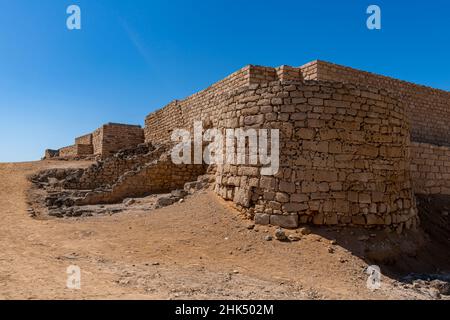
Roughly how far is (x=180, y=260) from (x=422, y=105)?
13006 mm

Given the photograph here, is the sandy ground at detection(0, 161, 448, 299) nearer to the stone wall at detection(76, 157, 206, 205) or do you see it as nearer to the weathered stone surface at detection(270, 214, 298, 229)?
the weathered stone surface at detection(270, 214, 298, 229)

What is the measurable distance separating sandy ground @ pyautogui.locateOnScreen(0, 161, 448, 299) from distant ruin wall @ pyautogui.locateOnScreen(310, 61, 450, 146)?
7.92 metres

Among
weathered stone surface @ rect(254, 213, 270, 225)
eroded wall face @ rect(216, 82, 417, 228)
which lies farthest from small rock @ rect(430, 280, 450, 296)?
weathered stone surface @ rect(254, 213, 270, 225)

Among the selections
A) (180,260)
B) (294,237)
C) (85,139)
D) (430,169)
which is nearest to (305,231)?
(294,237)

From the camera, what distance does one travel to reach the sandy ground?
4.12 m

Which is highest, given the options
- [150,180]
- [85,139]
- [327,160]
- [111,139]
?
[85,139]

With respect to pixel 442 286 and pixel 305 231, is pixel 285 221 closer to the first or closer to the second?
pixel 305 231

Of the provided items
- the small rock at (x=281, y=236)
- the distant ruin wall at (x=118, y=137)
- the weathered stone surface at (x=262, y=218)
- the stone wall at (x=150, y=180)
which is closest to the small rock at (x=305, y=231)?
the small rock at (x=281, y=236)

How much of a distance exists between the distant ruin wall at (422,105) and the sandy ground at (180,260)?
792cm

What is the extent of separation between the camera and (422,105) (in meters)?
14.2

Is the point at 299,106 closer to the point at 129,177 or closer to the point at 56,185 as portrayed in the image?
the point at 129,177

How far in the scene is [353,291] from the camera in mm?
4848

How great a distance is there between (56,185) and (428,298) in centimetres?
1329
